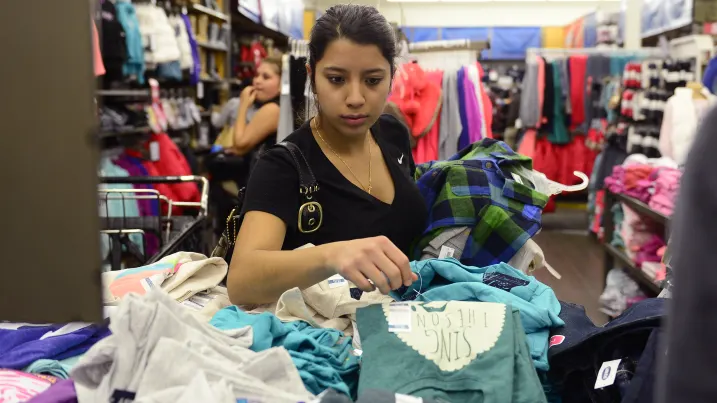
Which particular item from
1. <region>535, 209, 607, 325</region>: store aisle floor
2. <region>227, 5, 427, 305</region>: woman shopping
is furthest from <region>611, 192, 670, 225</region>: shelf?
<region>227, 5, 427, 305</region>: woman shopping

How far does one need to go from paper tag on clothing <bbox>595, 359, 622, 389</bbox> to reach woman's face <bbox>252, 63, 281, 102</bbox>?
342cm

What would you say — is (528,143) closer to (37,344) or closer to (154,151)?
(154,151)

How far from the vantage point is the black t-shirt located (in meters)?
1.35

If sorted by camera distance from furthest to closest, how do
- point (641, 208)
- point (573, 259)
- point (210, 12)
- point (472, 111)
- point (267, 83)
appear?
point (210, 12)
point (573, 259)
point (472, 111)
point (267, 83)
point (641, 208)

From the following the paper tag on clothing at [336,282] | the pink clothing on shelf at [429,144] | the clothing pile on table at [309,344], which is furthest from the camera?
the pink clothing on shelf at [429,144]

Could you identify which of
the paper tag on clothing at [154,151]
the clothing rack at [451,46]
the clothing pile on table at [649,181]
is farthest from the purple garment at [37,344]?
the clothing rack at [451,46]

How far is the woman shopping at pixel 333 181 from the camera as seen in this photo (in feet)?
3.99

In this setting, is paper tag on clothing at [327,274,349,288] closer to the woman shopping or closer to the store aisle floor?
the woman shopping

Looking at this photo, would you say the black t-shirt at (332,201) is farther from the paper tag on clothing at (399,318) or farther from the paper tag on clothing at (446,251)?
the paper tag on clothing at (399,318)

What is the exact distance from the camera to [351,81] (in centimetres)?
142

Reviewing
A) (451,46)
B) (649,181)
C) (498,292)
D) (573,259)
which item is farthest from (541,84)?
(498,292)

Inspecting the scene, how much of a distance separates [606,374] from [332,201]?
2.33ft

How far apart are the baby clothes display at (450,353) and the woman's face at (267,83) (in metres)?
3.29

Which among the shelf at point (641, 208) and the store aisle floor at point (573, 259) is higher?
the shelf at point (641, 208)
